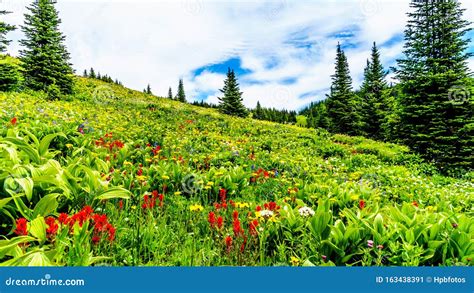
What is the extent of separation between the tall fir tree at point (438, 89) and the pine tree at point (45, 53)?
25.0 meters

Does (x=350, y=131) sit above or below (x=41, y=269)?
above

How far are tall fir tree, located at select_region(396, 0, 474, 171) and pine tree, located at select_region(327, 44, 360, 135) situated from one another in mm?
20448

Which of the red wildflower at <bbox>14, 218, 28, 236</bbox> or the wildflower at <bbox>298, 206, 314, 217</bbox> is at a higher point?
the red wildflower at <bbox>14, 218, 28, 236</bbox>

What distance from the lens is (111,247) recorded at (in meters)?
2.73

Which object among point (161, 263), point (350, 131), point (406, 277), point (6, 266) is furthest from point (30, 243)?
point (350, 131)

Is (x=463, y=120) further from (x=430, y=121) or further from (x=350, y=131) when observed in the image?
(x=350, y=131)

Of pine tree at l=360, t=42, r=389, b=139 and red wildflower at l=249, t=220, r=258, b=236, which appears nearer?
red wildflower at l=249, t=220, r=258, b=236

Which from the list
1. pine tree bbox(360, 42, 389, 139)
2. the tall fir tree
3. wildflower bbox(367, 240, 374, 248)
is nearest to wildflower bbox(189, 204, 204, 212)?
wildflower bbox(367, 240, 374, 248)

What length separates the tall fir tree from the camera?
1666cm

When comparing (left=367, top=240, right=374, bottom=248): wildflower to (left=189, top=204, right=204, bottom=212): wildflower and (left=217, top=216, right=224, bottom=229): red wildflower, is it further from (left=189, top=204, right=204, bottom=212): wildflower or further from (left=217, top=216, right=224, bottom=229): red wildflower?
(left=189, top=204, right=204, bottom=212): wildflower

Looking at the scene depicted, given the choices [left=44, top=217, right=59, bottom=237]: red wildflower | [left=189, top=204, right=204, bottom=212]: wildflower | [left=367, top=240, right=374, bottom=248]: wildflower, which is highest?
[left=44, top=217, right=59, bottom=237]: red wildflower

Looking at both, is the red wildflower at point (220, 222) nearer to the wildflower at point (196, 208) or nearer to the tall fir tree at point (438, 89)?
the wildflower at point (196, 208)

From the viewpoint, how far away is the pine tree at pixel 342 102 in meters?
40.7

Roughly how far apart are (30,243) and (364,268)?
2.98 meters
